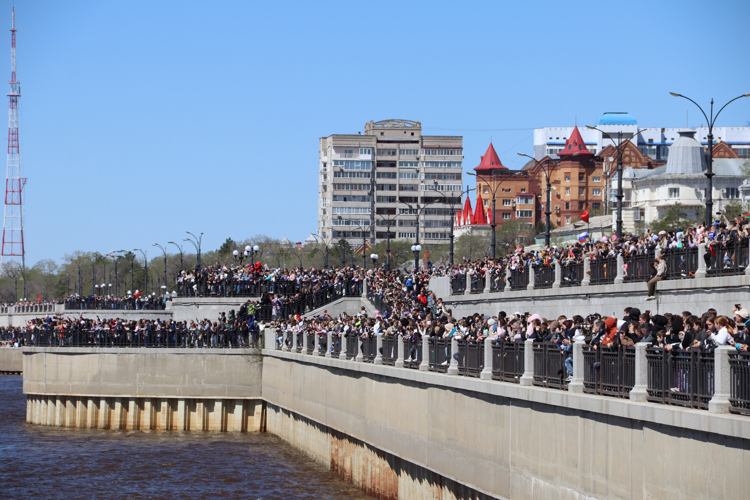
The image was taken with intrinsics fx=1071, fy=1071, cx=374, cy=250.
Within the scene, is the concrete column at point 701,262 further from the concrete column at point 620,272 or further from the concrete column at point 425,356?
the concrete column at point 425,356

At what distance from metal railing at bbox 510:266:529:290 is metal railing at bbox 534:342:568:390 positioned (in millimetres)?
13347

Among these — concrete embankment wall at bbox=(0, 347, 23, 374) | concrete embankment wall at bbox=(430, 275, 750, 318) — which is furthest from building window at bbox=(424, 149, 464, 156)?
concrete embankment wall at bbox=(430, 275, 750, 318)

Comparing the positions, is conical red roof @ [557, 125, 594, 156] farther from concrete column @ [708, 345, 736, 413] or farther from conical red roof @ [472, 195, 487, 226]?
concrete column @ [708, 345, 736, 413]

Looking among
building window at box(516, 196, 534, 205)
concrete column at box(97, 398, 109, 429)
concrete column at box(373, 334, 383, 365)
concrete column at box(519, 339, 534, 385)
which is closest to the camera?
concrete column at box(519, 339, 534, 385)

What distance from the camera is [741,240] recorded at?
21625 mm

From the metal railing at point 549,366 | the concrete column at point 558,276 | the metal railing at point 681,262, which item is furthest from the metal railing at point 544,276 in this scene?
the metal railing at point 549,366

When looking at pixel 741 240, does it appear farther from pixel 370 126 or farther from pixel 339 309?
pixel 370 126

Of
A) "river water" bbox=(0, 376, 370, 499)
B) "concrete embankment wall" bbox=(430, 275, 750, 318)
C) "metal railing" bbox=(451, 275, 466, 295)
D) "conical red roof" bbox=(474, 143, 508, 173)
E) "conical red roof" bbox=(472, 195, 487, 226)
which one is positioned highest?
"conical red roof" bbox=(474, 143, 508, 173)

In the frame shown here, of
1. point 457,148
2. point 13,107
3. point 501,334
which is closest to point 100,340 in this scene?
point 501,334

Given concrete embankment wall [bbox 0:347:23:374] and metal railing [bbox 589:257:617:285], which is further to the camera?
concrete embankment wall [bbox 0:347:23:374]

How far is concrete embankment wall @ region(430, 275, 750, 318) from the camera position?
72.4 ft

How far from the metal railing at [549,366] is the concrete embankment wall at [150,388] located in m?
25.5

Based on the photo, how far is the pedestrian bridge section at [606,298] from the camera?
2214cm

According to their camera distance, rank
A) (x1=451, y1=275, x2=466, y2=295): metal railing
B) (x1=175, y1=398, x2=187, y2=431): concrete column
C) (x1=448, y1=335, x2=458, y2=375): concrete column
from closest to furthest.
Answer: (x1=448, y1=335, x2=458, y2=375): concrete column < (x1=451, y1=275, x2=466, y2=295): metal railing < (x1=175, y1=398, x2=187, y2=431): concrete column
